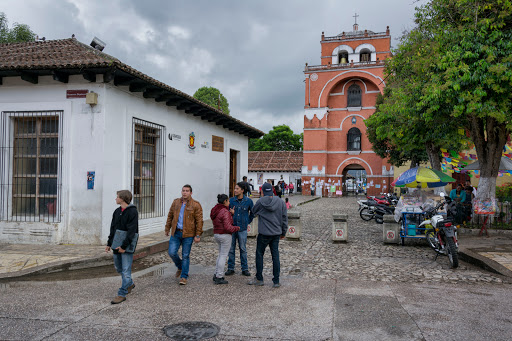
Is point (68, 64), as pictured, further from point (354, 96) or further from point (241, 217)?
point (354, 96)

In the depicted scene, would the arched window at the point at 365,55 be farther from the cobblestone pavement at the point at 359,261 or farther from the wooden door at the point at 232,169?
the cobblestone pavement at the point at 359,261

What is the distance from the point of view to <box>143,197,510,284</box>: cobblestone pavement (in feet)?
23.0

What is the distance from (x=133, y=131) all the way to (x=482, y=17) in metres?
9.91

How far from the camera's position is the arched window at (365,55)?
3934 cm

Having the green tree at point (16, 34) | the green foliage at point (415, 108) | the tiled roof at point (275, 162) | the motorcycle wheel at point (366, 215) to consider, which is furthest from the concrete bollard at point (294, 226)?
the tiled roof at point (275, 162)

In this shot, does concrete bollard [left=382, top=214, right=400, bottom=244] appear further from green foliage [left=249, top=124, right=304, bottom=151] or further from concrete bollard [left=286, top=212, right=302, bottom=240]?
green foliage [left=249, top=124, right=304, bottom=151]

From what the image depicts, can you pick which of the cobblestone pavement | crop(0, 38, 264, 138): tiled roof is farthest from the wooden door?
the cobblestone pavement

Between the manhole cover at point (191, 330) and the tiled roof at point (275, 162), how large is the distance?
130 feet

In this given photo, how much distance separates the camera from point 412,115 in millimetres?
12664

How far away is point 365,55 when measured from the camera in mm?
39656

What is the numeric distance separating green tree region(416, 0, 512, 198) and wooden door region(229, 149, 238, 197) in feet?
28.2

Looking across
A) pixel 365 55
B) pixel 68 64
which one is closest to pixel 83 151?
pixel 68 64

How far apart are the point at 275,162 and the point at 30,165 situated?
37133mm

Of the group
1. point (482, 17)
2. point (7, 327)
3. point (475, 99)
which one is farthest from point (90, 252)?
point (482, 17)
